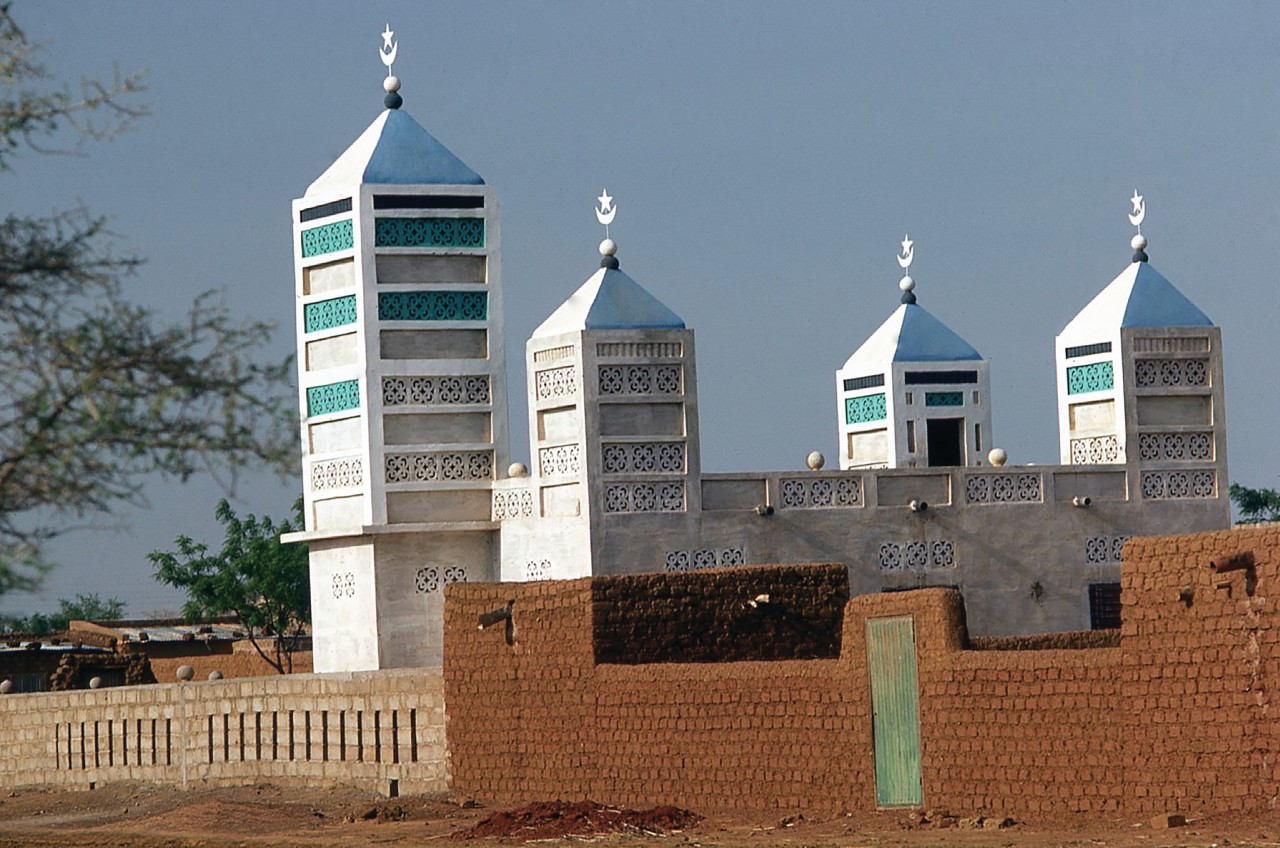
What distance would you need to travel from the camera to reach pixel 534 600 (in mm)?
20828

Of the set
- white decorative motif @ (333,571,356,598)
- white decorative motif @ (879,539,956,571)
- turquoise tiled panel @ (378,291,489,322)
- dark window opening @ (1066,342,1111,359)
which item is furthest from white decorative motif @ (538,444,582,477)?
dark window opening @ (1066,342,1111,359)

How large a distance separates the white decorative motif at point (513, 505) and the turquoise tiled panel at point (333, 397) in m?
2.08

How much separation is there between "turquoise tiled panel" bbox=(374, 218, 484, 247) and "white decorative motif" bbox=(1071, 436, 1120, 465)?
8.22 m

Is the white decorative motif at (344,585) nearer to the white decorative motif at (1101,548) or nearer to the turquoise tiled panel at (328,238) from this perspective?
the turquoise tiled panel at (328,238)

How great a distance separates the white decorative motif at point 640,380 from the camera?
28.4m

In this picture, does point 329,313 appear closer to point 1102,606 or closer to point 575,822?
point 1102,606

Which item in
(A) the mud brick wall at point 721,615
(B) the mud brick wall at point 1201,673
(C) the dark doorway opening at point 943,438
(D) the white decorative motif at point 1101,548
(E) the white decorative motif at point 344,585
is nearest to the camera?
(B) the mud brick wall at point 1201,673

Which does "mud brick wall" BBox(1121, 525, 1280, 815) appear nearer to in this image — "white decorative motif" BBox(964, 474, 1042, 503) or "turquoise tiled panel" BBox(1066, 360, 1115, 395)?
"white decorative motif" BBox(964, 474, 1042, 503)

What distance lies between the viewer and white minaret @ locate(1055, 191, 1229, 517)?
31062 millimetres

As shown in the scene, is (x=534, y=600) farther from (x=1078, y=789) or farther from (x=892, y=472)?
(x=892, y=472)

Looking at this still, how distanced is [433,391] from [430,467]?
943 mm

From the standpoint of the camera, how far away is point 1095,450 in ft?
103

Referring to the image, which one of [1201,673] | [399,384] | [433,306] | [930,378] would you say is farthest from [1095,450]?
[1201,673]

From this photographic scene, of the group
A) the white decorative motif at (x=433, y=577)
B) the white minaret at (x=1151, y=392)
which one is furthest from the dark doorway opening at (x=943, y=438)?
the white decorative motif at (x=433, y=577)
